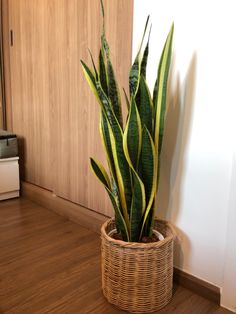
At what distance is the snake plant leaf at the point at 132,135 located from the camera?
1308mm

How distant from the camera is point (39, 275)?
1666 millimetres

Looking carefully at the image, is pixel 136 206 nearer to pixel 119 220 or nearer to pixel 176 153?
pixel 119 220

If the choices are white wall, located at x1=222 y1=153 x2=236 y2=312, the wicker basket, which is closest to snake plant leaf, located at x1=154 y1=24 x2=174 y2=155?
white wall, located at x1=222 y1=153 x2=236 y2=312

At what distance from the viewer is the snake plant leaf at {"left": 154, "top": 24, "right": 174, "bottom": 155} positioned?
1359 mm

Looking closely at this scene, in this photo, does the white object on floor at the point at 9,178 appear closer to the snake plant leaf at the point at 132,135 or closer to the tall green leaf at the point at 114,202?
the tall green leaf at the point at 114,202

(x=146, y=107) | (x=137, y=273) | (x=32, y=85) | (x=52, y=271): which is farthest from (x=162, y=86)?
(x=32, y=85)

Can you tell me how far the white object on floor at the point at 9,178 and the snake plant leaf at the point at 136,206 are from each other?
163 centimetres

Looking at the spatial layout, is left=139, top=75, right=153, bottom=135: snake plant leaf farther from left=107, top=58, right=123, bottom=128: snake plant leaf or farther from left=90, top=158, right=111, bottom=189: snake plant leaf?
left=90, top=158, right=111, bottom=189: snake plant leaf

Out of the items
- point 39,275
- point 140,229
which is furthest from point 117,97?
point 39,275

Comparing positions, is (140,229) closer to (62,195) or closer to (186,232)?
(186,232)

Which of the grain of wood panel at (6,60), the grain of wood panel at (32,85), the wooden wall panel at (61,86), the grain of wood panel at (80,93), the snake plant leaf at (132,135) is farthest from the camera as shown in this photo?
the grain of wood panel at (6,60)

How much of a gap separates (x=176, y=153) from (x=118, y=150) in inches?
14.3

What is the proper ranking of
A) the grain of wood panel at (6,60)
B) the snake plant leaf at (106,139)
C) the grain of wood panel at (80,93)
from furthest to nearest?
1. the grain of wood panel at (6,60)
2. the grain of wood panel at (80,93)
3. the snake plant leaf at (106,139)

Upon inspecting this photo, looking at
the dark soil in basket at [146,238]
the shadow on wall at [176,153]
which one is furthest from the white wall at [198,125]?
the dark soil in basket at [146,238]
